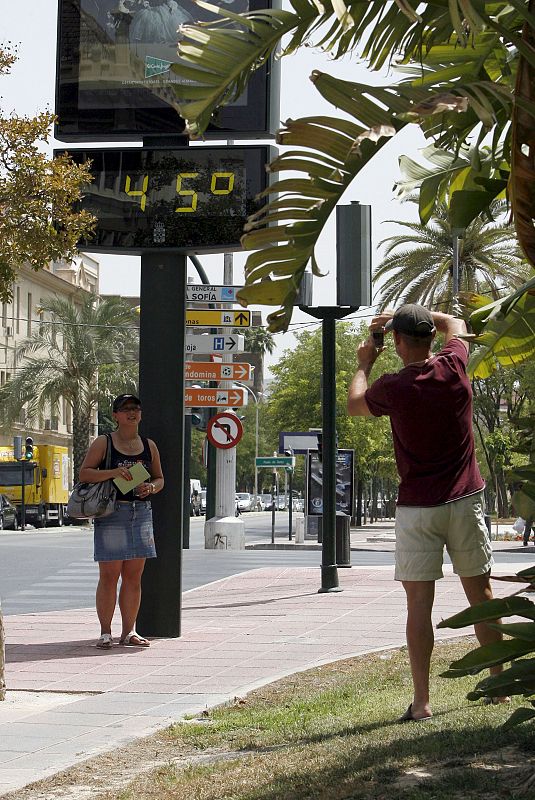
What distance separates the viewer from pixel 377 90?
14.6ft

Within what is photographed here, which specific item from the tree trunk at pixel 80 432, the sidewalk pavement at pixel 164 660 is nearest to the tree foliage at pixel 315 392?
the tree trunk at pixel 80 432

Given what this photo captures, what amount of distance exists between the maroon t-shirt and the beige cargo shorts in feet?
0.17

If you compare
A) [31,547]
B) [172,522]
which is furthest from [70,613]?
[31,547]

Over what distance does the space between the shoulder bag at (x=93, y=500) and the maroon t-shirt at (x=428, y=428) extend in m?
3.93

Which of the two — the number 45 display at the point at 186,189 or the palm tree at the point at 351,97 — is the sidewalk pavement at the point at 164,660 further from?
the number 45 display at the point at 186,189

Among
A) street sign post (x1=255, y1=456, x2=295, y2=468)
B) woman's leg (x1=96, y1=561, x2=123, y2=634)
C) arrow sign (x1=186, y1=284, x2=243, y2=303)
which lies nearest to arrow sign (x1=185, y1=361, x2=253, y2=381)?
arrow sign (x1=186, y1=284, x2=243, y2=303)

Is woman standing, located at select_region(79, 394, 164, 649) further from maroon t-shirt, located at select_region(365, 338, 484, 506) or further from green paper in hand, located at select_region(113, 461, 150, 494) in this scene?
maroon t-shirt, located at select_region(365, 338, 484, 506)

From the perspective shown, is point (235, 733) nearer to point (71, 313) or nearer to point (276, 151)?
point (276, 151)

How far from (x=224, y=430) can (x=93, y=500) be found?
57.5 ft

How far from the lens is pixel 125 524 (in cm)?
964

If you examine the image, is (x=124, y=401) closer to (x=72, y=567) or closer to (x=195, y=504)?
(x=72, y=567)

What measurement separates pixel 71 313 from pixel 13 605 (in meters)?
37.5

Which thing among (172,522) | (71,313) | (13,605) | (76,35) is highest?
(71,313)

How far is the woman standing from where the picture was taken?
9594 millimetres
